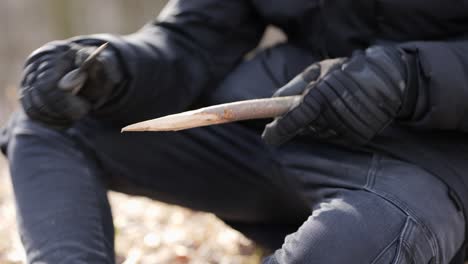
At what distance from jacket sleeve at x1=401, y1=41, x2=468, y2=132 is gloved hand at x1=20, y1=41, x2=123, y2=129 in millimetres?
663

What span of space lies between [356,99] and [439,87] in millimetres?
181

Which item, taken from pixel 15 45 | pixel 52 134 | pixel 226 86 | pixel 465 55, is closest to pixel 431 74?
pixel 465 55

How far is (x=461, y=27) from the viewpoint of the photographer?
1.55 m

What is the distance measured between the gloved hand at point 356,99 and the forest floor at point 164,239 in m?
0.75

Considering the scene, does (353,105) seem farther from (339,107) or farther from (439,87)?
(439,87)

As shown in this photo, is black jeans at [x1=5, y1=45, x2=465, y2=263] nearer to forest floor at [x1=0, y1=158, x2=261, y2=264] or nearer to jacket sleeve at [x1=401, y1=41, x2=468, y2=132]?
jacket sleeve at [x1=401, y1=41, x2=468, y2=132]

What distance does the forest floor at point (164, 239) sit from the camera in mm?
2098

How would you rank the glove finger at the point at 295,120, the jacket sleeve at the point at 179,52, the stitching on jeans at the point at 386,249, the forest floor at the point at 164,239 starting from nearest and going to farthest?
the stitching on jeans at the point at 386,249
the glove finger at the point at 295,120
the jacket sleeve at the point at 179,52
the forest floor at the point at 164,239

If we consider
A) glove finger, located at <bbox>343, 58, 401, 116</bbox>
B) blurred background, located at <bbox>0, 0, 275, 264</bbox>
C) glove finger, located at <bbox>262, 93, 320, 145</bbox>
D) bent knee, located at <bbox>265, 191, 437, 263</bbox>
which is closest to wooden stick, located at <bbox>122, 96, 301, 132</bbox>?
glove finger, located at <bbox>262, 93, 320, 145</bbox>

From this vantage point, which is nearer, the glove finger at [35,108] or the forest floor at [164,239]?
the glove finger at [35,108]

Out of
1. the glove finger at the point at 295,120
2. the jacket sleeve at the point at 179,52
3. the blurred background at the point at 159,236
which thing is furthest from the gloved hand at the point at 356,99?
the blurred background at the point at 159,236

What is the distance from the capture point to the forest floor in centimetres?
210

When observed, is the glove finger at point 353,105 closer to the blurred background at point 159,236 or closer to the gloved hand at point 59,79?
the gloved hand at point 59,79

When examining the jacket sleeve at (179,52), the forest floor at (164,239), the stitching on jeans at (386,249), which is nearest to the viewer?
the stitching on jeans at (386,249)
